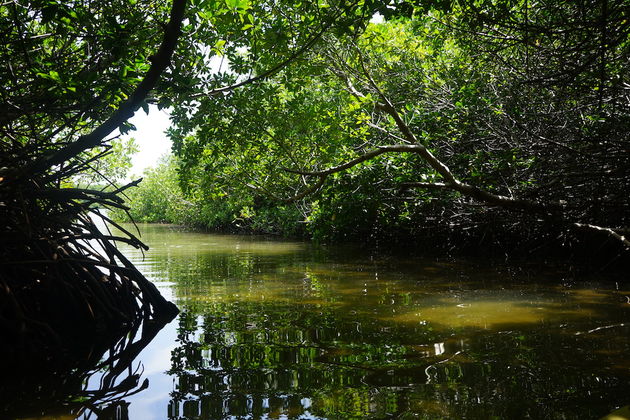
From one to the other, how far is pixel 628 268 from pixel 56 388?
6.57 metres

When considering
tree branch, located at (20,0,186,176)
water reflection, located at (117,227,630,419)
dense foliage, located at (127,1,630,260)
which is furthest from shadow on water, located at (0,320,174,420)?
dense foliage, located at (127,1,630,260)

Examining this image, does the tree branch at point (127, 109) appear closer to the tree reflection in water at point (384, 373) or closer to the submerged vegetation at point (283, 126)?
the submerged vegetation at point (283, 126)

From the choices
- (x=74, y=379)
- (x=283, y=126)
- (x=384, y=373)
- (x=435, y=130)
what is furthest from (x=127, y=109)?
(x=435, y=130)

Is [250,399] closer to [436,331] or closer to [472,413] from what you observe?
[472,413]

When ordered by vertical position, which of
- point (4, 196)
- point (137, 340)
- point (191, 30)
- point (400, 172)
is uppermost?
point (191, 30)

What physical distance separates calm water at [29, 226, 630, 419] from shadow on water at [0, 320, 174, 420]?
115 mm

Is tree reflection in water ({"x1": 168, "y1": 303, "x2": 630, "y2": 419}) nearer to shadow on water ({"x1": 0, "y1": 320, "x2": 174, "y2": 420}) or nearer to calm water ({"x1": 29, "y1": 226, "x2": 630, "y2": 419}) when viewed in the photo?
calm water ({"x1": 29, "y1": 226, "x2": 630, "y2": 419})

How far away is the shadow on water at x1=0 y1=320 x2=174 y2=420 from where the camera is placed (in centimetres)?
234

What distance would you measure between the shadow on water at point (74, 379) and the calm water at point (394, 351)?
0.38 ft

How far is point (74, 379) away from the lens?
2.82m

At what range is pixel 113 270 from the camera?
4277mm

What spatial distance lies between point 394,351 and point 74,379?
191 centimetres

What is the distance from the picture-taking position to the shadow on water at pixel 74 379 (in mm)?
2342

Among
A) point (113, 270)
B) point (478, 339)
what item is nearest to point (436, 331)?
point (478, 339)
